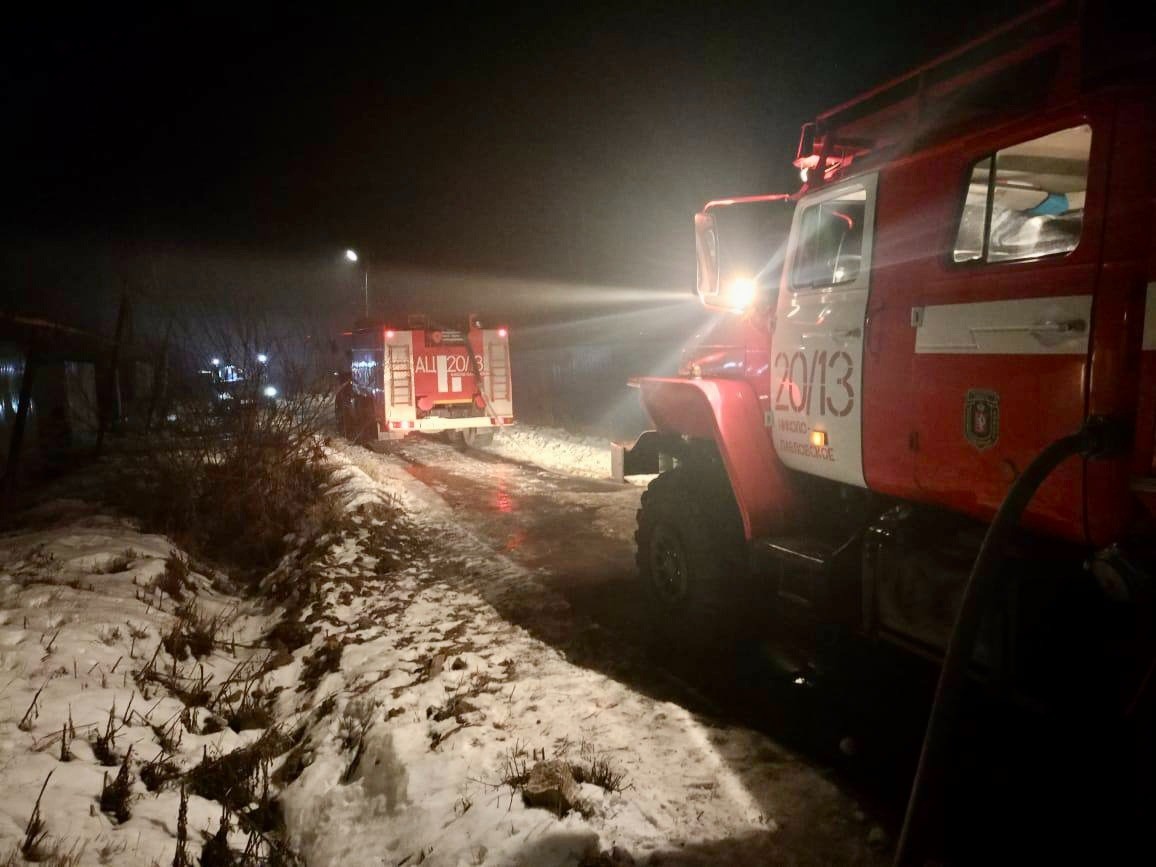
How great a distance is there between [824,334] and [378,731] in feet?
10.3

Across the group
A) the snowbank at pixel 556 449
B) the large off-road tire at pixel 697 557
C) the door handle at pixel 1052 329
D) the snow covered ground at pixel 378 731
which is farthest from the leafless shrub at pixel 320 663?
the snowbank at pixel 556 449

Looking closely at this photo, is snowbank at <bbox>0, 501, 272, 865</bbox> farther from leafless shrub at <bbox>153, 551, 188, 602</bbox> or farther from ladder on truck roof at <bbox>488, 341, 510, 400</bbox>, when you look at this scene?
ladder on truck roof at <bbox>488, 341, 510, 400</bbox>

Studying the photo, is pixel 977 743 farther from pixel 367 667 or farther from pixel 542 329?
pixel 542 329

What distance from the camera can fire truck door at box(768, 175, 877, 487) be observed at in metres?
3.79

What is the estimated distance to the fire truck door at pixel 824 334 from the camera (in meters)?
3.79

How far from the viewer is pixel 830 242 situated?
4160 millimetres

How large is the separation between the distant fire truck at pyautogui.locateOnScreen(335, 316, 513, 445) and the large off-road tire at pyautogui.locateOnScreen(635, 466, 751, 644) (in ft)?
32.1

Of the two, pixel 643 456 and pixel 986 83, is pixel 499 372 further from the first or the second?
pixel 986 83

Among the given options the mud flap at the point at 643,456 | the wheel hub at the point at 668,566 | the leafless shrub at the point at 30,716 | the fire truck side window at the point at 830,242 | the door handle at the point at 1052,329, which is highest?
the fire truck side window at the point at 830,242

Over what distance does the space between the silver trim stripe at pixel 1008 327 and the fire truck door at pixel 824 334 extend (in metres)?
0.47

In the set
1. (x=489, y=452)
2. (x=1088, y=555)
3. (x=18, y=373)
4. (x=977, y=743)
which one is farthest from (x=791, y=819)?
(x=18, y=373)

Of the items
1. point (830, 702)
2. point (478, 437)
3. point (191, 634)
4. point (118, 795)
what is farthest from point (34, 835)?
point (478, 437)

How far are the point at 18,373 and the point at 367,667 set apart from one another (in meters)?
12.9

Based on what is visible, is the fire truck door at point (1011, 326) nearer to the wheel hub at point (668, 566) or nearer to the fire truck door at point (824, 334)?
the fire truck door at point (824, 334)
